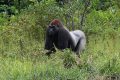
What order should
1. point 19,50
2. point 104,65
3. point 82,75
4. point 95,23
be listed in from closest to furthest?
1. point 82,75
2. point 104,65
3. point 19,50
4. point 95,23

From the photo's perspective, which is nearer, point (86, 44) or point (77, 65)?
point (77, 65)

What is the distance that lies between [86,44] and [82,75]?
4060 mm

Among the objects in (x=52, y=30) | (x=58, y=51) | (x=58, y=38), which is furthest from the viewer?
(x=58, y=38)

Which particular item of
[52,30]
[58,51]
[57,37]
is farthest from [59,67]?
[57,37]

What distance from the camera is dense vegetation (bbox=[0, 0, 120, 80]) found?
6488 mm

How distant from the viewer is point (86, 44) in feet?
34.1

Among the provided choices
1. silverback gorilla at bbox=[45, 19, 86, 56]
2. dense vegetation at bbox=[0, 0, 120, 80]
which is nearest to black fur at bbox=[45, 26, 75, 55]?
silverback gorilla at bbox=[45, 19, 86, 56]

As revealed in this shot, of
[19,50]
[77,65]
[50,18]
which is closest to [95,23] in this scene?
Answer: [50,18]

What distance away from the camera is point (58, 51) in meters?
7.50

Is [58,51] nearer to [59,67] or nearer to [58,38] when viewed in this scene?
[59,67]

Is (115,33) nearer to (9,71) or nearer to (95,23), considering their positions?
(95,23)

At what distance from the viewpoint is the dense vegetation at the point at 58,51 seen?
6.49 meters

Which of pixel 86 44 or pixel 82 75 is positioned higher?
pixel 82 75

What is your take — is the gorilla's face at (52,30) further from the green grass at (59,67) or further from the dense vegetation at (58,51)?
the green grass at (59,67)
